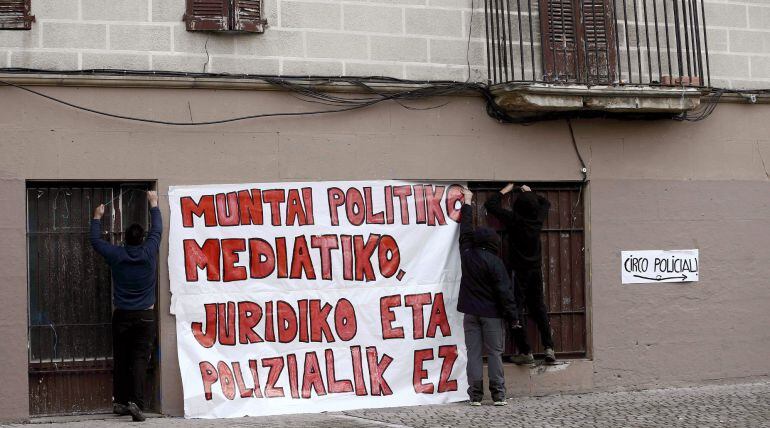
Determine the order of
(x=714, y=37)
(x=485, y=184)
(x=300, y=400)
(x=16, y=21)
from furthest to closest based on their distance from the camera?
1. (x=714, y=37)
2. (x=485, y=184)
3. (x=300, y=400)
4. (x=16, y=21)

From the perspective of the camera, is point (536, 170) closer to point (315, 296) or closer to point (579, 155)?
point (579, 155)

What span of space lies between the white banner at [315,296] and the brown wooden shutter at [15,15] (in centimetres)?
192

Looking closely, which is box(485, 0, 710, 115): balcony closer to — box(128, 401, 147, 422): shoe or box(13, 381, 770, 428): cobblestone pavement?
box(13, 381, 770, 428): cobblestone pavement

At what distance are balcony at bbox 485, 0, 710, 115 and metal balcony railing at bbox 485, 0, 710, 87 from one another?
10 millimetres

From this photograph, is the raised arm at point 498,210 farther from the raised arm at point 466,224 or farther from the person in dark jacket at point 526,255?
the raised arm at point 466,224

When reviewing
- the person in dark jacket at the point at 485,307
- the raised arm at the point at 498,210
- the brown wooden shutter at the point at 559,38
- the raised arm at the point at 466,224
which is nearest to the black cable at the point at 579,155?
A: the brown wooden shutter at the point at 559,38

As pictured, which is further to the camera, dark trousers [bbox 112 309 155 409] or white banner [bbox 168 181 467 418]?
white banner [bbox 168 181 467 418]

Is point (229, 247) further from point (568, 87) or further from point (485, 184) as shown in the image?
point (568, 87)

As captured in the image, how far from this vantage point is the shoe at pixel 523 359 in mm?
11266

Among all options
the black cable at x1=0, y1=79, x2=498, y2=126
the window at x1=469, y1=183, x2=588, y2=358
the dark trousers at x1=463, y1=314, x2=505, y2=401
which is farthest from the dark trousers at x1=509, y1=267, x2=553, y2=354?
the black cable at x1=0, y1=79, x2=498, y2=126

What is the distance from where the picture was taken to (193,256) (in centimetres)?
1020

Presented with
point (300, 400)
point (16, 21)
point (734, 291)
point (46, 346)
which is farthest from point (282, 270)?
point (734, 291)

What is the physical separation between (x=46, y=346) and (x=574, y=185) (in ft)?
18.0

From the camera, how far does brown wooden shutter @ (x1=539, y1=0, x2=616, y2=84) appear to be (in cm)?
1152
